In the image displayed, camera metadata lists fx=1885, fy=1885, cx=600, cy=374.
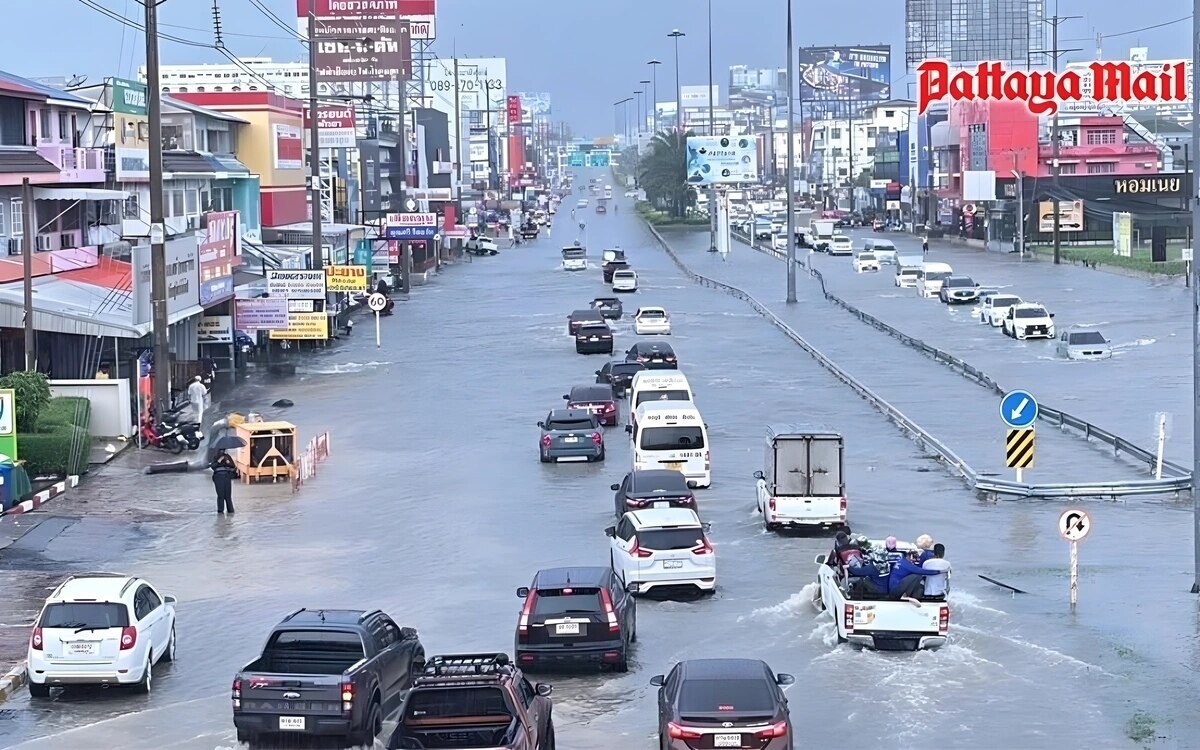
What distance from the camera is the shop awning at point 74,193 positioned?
53.1 m

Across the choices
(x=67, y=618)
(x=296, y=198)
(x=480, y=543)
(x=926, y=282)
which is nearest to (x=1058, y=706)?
(x=67, y=618)

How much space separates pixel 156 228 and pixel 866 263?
70651mm

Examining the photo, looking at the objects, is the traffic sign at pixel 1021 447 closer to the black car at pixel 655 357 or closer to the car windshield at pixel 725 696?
the car windshield at pixel 725 696

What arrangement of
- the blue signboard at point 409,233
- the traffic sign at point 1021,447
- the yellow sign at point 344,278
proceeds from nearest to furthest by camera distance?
the traffic sign at point 1021,447
the yellow sign at point 344,278
the blue signboard at point 409,233

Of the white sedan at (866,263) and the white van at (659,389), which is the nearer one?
the white van at (659,389)

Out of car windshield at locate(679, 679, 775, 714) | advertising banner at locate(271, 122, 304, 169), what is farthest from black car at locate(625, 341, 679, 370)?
car windshield at locate(679, 679, 775, 714)

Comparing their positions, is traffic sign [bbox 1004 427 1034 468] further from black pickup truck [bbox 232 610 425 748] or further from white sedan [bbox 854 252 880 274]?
white sedan [bbox 854 252 880 274]

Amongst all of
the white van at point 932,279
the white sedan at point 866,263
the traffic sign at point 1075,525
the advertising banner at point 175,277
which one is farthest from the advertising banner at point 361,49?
the traffic sign at point 1075,525

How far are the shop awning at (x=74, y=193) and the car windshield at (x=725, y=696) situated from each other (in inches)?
1579

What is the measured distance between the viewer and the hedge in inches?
1518

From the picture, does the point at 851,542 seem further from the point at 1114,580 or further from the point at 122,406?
the point at 122,406

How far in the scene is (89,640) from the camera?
20953 mm

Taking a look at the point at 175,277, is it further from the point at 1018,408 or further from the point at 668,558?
the point at 668,558

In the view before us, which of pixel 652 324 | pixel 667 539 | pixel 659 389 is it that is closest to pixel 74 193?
pixel 659 389
